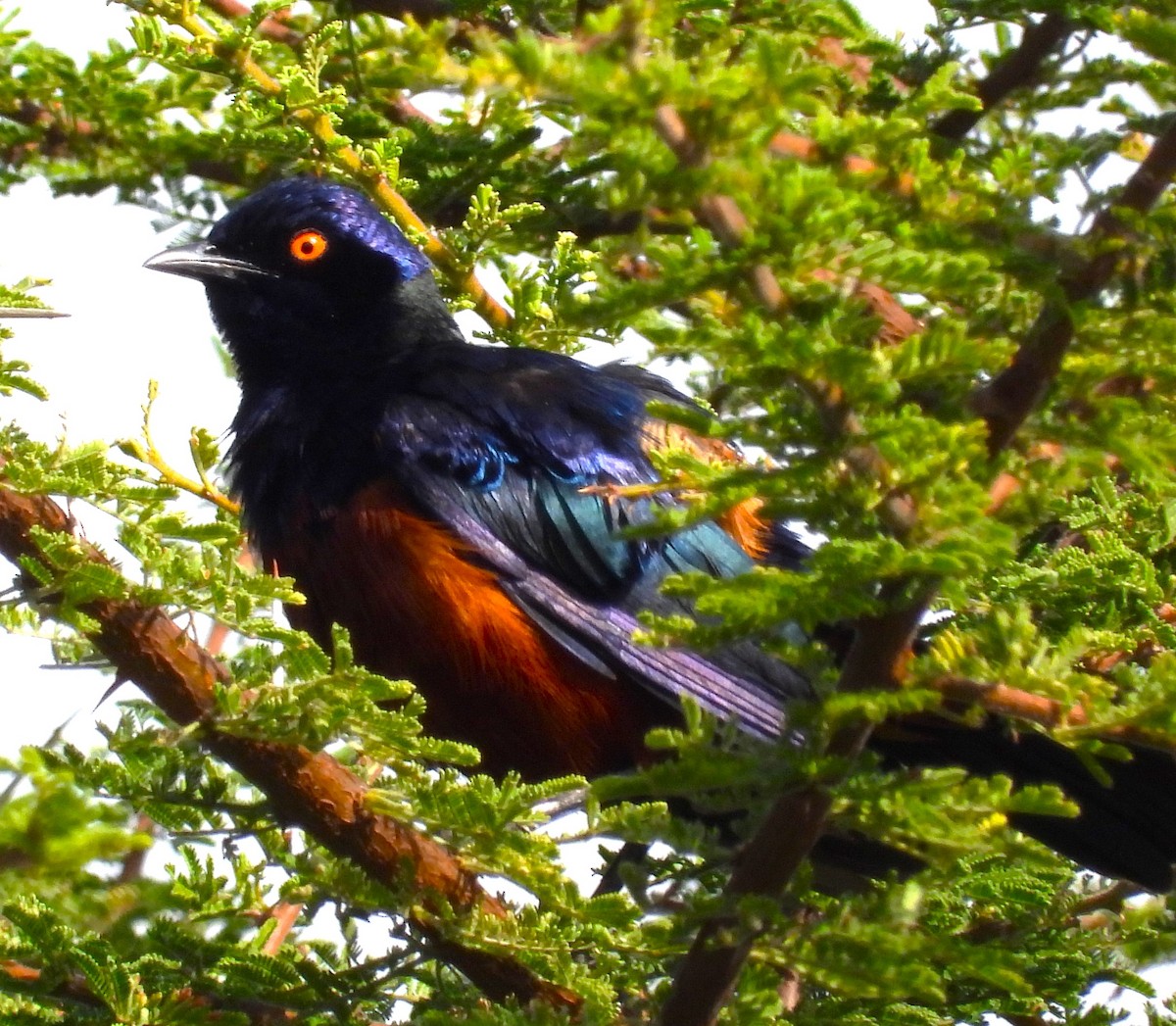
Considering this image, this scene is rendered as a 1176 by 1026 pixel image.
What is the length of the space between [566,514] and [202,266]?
1579 millimetres

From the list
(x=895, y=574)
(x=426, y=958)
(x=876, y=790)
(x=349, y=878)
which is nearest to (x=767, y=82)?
(x=895, y=574)

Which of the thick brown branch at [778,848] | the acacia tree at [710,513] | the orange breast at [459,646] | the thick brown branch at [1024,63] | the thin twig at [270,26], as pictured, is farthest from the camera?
the thin twig at [270,26]

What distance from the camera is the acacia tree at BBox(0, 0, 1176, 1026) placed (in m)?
2.02

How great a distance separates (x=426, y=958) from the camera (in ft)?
10.9

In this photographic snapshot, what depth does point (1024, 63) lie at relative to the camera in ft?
12.3

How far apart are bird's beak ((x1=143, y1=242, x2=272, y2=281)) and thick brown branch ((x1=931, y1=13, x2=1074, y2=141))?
2465mm

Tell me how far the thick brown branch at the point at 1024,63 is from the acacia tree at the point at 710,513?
0.01 meters

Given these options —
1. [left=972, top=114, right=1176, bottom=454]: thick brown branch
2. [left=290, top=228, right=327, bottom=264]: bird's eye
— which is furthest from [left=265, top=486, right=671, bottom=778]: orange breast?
[left=972, top=114, right=1176, bottom=454]: thick brown branch

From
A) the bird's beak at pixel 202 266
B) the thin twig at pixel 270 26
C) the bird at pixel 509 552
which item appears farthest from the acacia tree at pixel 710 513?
the bird's beak at pixel 202 266

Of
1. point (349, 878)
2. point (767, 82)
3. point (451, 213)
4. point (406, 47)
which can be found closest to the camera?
point (767, 82)

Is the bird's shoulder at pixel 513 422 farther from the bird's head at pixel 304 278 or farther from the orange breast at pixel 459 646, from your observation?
the bird's head at pixel 304 278

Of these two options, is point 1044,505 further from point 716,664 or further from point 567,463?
point 567,463

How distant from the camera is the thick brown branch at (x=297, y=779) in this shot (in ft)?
9.45

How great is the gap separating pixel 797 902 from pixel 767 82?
1393 millimetres
